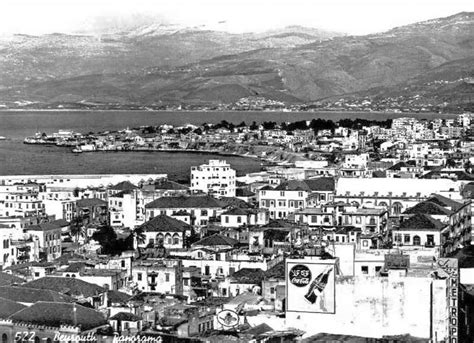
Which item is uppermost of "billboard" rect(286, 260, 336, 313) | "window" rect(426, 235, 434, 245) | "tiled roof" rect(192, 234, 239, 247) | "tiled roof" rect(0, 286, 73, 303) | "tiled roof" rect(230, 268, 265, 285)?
"billboard" rect(286, 260, 336, 313)

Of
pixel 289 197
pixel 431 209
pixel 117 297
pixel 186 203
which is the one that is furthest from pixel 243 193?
pixel 117 297

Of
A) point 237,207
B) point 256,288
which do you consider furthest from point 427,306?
point 237,207

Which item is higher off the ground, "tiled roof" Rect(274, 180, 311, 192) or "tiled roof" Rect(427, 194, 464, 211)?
"tiled roof" Rect(427, 194, 464, 211)

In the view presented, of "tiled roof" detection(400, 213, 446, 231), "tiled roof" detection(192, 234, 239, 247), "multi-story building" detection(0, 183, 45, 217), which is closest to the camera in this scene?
"tiled roof" detection(400, 213, 446, 231)

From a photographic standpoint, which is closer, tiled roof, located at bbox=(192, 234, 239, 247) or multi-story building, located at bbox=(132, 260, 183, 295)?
multi-story building, located at bbox=(132, 260, 183, 295)

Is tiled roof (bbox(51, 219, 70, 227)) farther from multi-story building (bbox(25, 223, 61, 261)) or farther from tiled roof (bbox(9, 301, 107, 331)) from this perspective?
tiled roof (bbox(9, 301, 107, 331))

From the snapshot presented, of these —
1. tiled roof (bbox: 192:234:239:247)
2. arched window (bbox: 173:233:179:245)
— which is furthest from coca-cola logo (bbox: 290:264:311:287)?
arched window (bbox: 173:233:179:245)

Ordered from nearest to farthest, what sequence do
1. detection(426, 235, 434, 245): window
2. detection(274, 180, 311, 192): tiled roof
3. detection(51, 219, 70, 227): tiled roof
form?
detection(426, 235, 434, 245): window, detection(51, 219, 70, 227): tiled roof, detection(274, 180, 311, 192): tiled roof

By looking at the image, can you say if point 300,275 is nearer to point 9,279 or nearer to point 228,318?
point 228,318
